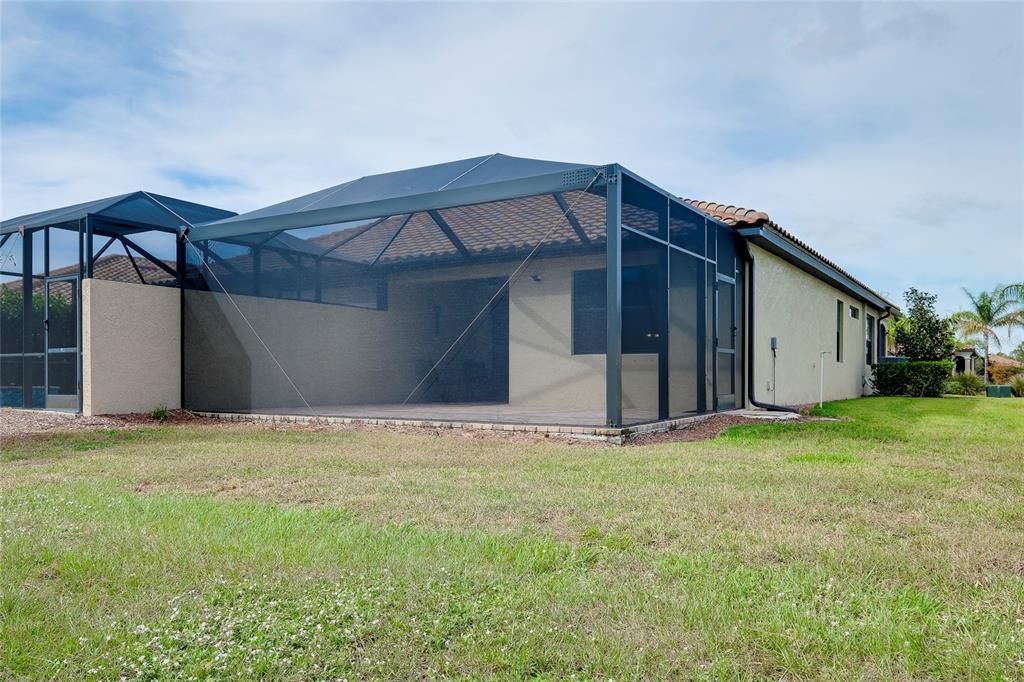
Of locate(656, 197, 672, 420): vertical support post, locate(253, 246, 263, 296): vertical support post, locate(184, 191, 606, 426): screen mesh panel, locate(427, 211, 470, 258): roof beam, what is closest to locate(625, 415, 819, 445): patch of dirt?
locate(656, 197, 672, 420): vertical support post

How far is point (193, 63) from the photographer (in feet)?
27.4

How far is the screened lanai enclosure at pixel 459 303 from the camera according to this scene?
7.52 metres

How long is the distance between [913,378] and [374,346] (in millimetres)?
13875

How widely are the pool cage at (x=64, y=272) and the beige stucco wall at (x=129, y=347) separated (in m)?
0.14

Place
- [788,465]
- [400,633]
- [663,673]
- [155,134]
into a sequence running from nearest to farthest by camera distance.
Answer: [663,673], [400,633], [788,465], [155,134]

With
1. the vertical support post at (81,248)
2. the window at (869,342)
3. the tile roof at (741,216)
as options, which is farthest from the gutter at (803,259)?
the vertical support post at (81,248)

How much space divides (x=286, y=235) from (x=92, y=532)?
6.45 metres

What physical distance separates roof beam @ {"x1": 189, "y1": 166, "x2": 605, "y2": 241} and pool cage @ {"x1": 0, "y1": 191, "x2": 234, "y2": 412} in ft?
1.97

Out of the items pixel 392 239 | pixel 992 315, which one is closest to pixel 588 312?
pixel 392 239

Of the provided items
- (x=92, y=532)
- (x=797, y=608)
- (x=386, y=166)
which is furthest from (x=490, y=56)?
(x=797, y=608)

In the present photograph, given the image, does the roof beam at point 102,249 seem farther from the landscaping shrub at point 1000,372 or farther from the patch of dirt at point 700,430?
the landscaping shrub at point 1000,372

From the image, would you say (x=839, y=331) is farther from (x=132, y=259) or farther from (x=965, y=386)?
(x=132, y=259)

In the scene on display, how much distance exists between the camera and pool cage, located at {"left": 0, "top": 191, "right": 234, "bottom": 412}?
9.12 m

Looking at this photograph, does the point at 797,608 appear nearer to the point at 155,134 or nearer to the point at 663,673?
the point at 663,673
